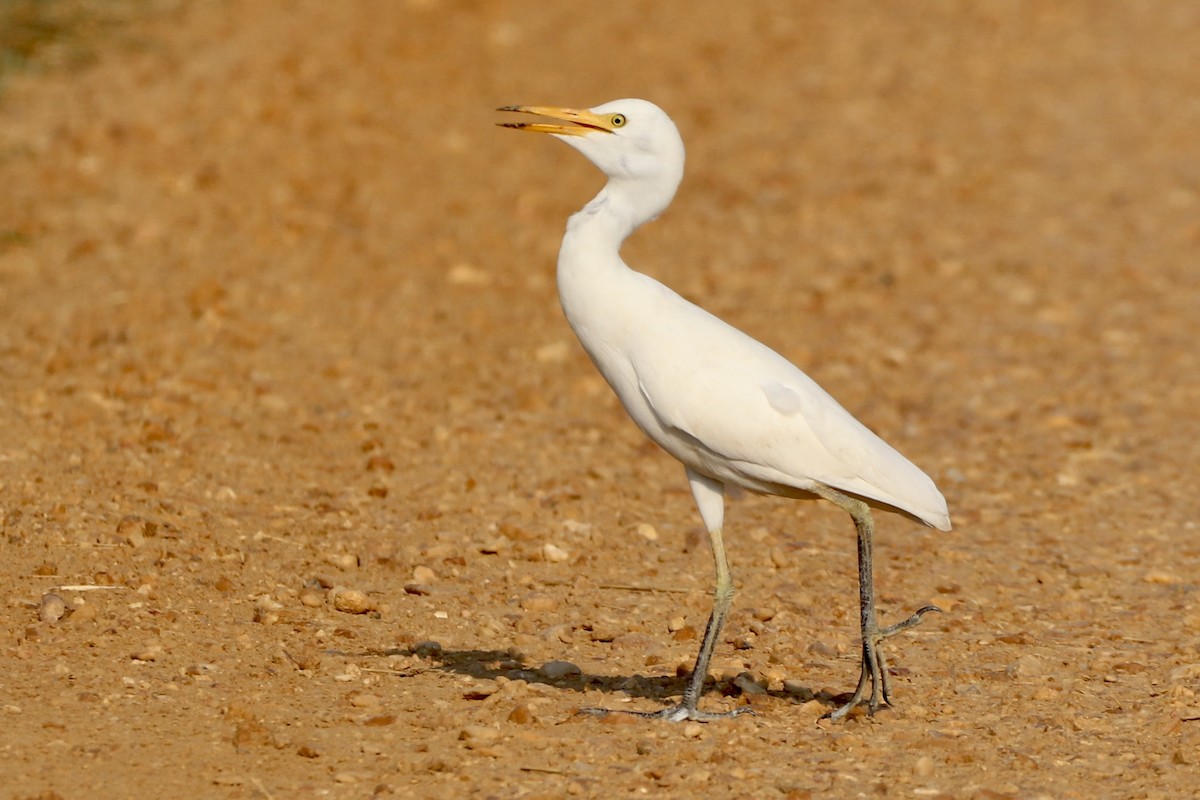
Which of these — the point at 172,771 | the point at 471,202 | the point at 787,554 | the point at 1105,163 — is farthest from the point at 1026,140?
the point at 172,771

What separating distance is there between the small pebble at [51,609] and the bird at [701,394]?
2.17m

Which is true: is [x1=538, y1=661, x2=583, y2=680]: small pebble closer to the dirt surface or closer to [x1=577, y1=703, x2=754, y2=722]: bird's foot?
the dirt surface

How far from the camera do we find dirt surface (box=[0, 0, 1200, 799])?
18.2ft

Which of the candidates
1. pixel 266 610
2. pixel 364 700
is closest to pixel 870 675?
pixel 364 700

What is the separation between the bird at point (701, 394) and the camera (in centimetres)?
562

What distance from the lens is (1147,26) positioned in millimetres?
17156

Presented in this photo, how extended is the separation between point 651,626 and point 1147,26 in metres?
12.7

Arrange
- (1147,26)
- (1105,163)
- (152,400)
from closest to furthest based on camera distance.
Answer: (152,400), (1105,163), (1147,26)

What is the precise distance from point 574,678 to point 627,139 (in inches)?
78.1

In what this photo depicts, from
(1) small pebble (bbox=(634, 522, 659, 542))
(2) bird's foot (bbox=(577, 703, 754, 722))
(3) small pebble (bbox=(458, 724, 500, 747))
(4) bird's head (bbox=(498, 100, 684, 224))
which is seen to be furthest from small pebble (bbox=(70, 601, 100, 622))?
(1) small pebble (bbox=(634, 522, 659, 542))

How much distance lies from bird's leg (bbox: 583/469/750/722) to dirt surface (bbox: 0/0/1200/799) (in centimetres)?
16

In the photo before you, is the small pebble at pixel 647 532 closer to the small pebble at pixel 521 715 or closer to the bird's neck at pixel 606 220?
the bird's neck at pixel 606 220

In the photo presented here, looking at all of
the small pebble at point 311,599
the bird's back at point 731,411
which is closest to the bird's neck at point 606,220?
the bird's back at point 731,411

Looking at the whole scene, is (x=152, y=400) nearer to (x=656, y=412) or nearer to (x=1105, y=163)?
(x=656, y=412)
